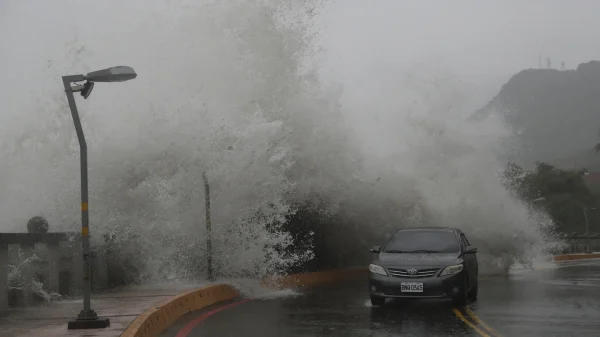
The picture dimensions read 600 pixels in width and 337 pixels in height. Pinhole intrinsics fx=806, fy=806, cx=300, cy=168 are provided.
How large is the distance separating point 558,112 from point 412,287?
17129cm

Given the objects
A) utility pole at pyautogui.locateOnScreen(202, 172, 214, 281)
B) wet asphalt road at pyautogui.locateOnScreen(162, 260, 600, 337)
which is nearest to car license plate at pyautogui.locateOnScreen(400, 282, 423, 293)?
wet asphalt road at pyautogui.locateOnScreen(162, 260, 600, 337)

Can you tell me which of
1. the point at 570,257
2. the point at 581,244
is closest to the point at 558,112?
the point at 581,244

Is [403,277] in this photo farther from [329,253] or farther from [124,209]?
[329,253]

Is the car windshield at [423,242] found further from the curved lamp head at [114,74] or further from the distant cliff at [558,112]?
the distant cliff at [558,112]

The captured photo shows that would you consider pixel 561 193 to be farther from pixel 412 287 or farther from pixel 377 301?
pixel 412 287

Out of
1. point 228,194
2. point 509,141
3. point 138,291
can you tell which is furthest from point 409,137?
point 138,291

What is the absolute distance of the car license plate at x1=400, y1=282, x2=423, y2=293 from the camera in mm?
14219

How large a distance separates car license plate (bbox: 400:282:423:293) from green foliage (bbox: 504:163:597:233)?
84.9 meters

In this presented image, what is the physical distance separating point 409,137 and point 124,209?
49.9ft

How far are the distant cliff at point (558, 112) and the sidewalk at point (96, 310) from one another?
13810cm

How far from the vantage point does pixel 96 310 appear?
12.8m

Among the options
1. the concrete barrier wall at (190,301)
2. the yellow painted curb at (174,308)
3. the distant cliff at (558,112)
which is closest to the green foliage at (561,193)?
→ the distant cliff at (558,112)

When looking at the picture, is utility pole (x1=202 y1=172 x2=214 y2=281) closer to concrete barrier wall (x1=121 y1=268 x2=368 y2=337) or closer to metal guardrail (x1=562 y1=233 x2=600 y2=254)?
concrete barrier wall (x1=121 y1=268 x2=368 y2=337)

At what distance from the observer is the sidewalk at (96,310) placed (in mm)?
10530
